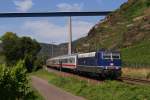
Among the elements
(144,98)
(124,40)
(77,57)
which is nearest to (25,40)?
(124,40)

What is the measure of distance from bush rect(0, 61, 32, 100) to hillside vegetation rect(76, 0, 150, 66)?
58.4 meters

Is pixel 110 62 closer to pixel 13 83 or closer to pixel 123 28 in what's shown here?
pixel 13 83

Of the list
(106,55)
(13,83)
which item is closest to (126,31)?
(106,55)

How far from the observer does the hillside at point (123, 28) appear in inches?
4341

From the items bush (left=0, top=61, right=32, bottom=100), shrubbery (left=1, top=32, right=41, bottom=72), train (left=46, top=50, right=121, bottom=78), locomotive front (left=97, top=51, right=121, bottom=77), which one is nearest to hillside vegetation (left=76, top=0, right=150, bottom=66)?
shrubbery (left=1, top=32, right=41, bottom=72)

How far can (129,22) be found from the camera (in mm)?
126625

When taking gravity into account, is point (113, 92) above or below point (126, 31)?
below

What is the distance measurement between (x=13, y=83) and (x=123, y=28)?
323 feet

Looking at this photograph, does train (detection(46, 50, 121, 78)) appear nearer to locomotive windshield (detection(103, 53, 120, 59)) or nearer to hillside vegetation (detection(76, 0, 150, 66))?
locomotive windshield (detection(103, 53, 120, 59))

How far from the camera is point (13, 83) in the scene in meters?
26.2

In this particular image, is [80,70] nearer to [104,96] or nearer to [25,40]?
[104,96]

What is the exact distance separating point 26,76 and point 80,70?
33.4 m

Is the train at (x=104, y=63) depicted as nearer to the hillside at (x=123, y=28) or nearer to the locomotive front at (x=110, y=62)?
the locomotive front at (x=110, y=62)

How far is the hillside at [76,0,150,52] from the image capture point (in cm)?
11025
